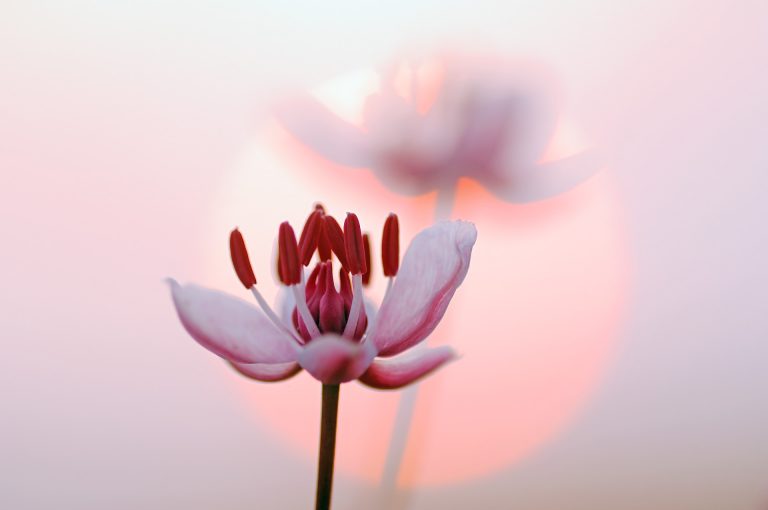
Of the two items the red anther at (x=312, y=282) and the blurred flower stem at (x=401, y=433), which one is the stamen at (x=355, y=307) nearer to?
the red anther at (x=312, y=282)

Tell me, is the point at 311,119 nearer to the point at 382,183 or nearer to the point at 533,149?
the point at 382,183

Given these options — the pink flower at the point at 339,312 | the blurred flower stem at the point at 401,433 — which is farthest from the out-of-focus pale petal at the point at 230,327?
the blurred flower stem at the point at 401,433

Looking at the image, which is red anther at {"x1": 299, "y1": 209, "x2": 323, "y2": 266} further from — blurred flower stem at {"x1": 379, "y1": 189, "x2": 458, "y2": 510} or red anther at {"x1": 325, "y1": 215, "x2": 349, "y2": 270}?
blurred flower stem at {"x1": 379, "y1": 189, "x2": 458, "y2": 510}

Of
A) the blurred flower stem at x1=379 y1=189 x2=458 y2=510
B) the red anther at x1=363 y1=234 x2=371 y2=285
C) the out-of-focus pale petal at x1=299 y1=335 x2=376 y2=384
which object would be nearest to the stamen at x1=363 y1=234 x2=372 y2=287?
the red anther at x1=363 y1=234 x2=371 y2=285

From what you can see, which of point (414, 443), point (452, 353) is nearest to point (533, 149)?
point (414, 443)

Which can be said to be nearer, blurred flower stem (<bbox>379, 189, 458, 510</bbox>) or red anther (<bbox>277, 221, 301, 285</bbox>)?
red anther (<bbox>277, 221, 301, 285</bbox>)
